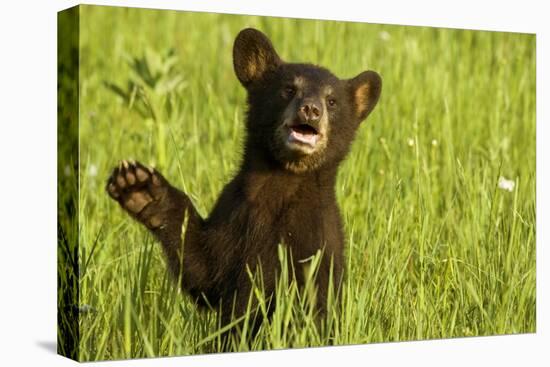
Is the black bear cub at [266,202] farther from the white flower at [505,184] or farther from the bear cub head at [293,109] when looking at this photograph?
the white flower at [505,184]

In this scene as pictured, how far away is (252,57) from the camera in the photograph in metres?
7.00

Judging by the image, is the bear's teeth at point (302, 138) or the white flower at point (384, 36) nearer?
the bear's teeth at point (302, 138)

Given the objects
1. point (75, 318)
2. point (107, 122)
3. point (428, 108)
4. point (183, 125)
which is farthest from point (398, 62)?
point (75, 318)

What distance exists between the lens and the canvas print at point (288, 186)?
6.57 meters

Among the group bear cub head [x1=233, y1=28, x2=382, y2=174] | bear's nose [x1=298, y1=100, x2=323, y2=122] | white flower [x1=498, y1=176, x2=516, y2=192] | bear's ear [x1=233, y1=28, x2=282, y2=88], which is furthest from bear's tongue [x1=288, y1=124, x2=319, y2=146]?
white flower [x1=498, y1=176, x2=516, y2=192]

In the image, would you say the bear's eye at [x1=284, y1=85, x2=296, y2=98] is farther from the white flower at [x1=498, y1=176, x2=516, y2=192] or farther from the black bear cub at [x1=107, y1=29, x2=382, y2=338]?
the white flower at [x1=498, y1=176, x2=516, y2=192]

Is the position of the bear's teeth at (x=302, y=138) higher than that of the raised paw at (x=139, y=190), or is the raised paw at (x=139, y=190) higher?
the bear's teeth at (x=302, y=138)

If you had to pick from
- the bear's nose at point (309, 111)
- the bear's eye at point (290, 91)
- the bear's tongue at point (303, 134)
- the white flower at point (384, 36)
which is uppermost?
the white flower at point (384, 36)

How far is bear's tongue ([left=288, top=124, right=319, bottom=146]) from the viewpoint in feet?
21.6

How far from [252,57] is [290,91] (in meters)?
0.40

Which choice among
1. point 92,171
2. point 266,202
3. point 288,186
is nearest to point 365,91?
point 288,186

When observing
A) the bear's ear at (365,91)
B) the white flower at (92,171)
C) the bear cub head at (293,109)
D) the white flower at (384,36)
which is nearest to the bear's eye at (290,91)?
the bear cub head at (293,109)

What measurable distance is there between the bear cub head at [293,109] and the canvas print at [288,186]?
13mm

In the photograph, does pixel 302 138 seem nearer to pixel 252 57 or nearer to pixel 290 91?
pixel 290 91
